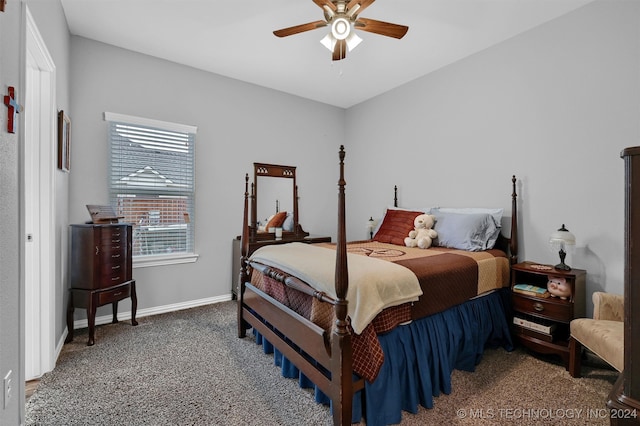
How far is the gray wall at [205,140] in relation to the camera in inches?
115

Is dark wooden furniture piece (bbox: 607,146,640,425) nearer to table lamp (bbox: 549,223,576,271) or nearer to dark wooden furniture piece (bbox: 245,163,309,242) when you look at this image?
table lamp (bbox: 549,223,576,271)

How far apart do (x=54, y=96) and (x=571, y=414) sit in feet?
12.9

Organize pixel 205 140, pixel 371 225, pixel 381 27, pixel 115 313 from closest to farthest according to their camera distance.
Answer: pixel 381 27 → pixel 115 313 → pixel 205 140 → pixel 371 225

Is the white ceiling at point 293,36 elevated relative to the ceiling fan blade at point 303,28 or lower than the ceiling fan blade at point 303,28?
elevated

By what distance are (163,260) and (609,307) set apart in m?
3.89

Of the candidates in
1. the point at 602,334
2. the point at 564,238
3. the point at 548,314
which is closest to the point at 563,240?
the point at 564,238

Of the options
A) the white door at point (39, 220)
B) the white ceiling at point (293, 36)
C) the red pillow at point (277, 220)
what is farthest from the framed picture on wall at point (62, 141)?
the red pillow at point (277, 220)

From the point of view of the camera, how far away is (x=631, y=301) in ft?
2.02

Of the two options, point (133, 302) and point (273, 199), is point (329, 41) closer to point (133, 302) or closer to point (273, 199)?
point (273, 199)

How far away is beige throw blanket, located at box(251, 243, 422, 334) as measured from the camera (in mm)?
1550

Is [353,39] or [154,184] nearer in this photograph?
[353,39]

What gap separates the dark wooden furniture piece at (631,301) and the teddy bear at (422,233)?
7.75ft

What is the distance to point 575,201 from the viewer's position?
251 cm

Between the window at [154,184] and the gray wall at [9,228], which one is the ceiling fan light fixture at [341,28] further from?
the window at [154,184]
